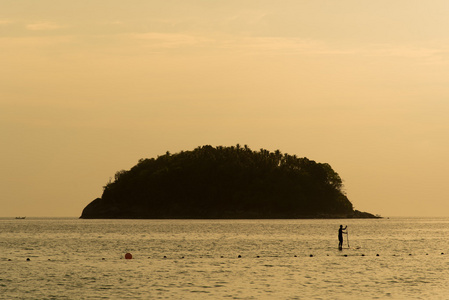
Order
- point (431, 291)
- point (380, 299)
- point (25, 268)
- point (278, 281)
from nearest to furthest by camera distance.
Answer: point (380, 299) → point (431, 291) → point (278, 281) → point (25, 268)

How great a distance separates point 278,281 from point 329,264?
1671 centimetres

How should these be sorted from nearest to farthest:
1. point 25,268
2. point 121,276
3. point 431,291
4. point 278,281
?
point 431,291
point 278,281
point 121,276
point 25,268

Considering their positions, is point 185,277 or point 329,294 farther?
point 185,277

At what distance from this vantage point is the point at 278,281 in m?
59.1

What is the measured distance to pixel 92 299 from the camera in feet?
164

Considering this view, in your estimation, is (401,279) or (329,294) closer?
(329,294)

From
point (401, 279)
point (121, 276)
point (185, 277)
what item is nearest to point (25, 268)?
point (121, 276)

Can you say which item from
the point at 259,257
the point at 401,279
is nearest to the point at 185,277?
the point at 401,279

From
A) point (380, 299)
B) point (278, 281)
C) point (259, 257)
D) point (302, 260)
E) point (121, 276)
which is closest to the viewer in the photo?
point (380, 299)

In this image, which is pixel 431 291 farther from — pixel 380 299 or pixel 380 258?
pixel 380 258

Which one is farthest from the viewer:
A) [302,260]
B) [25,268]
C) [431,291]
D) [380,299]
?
[302,260]

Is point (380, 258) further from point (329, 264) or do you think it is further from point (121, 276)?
point (121, 276)

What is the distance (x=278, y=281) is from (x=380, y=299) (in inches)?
469

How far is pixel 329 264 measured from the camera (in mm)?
74625
